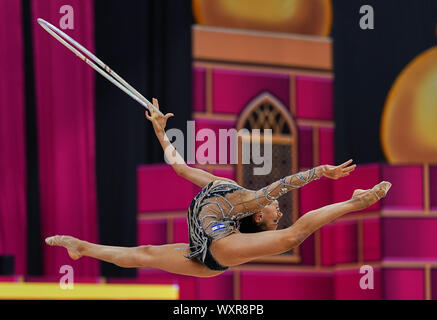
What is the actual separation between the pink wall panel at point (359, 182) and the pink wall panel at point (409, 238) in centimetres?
24

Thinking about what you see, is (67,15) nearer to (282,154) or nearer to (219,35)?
(219,35)

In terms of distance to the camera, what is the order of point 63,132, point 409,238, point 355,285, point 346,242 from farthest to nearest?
point 346,242
point 355,285
point 409,238
point 63,132

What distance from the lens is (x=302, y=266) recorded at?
9164mm

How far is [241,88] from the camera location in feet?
29.9

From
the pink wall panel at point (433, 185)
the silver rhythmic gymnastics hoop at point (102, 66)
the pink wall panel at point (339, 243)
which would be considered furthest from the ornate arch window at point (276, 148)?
the silver rhythmic gymnastics hoop at point (102, 66)

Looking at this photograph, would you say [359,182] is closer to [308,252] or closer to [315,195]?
[315,195]

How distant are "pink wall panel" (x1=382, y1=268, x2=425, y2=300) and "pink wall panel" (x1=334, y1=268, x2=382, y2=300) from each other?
0.08 metres

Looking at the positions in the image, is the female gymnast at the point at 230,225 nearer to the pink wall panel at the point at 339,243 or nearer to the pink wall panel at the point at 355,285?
the pink wall panel at the point at 355,285

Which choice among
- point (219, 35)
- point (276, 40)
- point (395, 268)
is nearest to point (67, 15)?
point (219, 35)

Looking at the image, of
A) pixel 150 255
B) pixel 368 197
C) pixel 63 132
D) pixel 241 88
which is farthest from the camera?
pixel 241 88

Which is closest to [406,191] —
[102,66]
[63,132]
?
[63,132]

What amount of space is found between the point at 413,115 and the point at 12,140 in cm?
375

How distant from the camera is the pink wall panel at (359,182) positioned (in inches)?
344
